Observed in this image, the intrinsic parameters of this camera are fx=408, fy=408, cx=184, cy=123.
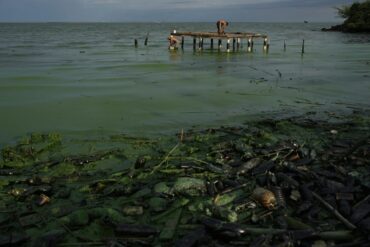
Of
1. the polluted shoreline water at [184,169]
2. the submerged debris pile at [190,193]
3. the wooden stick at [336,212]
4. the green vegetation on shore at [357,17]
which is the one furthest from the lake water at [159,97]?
the green vegetation on shore at [357,17]

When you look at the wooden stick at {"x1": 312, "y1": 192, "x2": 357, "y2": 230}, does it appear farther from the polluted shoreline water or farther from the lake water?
the lake water

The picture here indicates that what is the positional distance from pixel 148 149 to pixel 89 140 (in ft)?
5.78

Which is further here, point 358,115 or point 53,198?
point 358,115

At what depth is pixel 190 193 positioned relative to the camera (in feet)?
20.8

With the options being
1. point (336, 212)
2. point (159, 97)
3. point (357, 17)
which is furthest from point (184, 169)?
point (357, 17)

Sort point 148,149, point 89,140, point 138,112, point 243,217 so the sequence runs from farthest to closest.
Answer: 1. point 138,112
2. point 89,140
3. point 148,149
4. point 243,217

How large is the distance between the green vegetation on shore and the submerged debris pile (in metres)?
84.5

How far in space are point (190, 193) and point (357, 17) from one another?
306 ft

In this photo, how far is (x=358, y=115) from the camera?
1216 cm

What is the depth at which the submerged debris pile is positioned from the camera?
510 cm

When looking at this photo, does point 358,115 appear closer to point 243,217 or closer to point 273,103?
point 273,103

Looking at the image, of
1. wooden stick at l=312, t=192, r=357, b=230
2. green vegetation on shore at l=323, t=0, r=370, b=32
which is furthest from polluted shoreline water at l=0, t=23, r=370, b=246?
green vegetation on shore at l=323, t=0, r=370, b=32

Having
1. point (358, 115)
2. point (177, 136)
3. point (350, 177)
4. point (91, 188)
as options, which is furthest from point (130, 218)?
point (358, 115)

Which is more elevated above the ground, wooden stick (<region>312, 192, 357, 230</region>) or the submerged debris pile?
wooden stick (<region>312, 192, 357, 230</region>)
